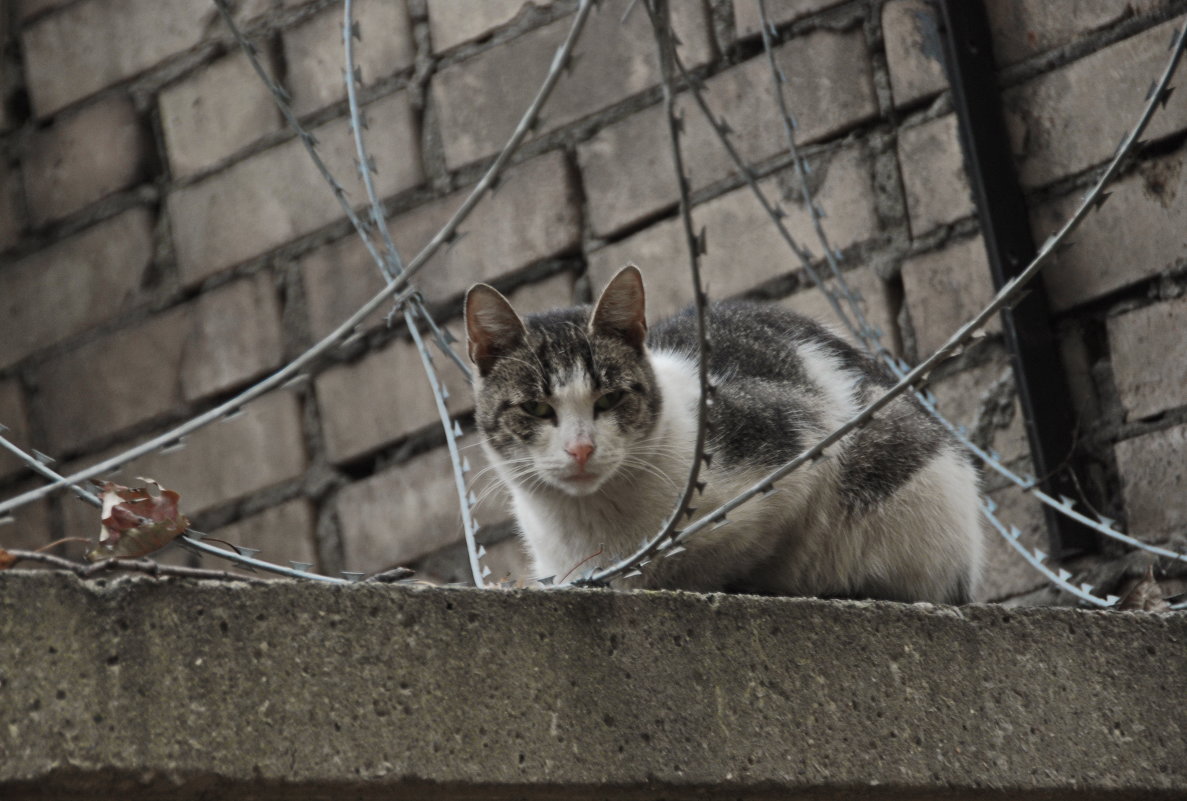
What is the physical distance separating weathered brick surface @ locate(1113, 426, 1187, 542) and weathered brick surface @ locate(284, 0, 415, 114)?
1.81 meters

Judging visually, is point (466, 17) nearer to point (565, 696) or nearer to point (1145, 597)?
point (1145, 597)

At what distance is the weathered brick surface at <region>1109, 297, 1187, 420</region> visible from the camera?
237 cm

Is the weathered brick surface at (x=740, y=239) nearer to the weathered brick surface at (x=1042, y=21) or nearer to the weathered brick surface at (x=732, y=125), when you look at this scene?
the weathered brick surface at (x=732, y=125)

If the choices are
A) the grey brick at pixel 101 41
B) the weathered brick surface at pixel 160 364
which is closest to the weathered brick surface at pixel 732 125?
the weathered brick surface at pixel 160 364

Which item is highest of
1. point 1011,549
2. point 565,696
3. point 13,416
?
point 13,416

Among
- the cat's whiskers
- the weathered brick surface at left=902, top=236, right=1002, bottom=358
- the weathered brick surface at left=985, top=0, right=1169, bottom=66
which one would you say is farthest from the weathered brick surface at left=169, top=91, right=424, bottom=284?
the cat's whiskers

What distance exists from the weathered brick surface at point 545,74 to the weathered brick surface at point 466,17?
6 cm

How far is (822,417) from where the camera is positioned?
2059 mm

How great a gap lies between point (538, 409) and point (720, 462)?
259 millimetres

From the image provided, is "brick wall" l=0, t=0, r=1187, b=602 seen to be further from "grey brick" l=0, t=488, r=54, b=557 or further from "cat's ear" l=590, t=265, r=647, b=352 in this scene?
"cat's ear" l=590, t=265, r=647, b=352

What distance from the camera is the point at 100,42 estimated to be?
3957 millimetres

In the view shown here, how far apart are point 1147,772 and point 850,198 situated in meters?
1.43

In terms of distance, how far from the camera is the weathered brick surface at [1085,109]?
2.40 metres

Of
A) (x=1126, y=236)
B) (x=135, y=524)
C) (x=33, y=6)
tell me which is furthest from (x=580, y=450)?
(x=33, y=6)
